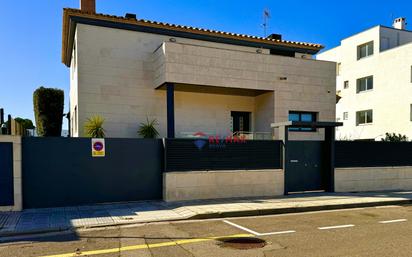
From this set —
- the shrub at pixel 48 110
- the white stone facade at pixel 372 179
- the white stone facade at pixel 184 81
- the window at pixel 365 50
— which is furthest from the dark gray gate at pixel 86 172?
the window at pixel 365 50

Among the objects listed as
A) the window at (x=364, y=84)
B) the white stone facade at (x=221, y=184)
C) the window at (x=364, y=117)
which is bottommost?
the white stone facade at (x=221, y=184)

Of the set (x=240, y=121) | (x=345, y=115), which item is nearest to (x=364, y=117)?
(x=345, y=115)

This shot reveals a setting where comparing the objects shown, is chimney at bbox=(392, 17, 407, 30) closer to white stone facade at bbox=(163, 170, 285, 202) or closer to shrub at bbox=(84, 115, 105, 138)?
white stone facade at bbox=(163, 170, 285, 202)

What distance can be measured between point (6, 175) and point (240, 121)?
37.2 ft

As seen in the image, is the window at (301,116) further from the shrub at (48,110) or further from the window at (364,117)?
the window at (364,117)

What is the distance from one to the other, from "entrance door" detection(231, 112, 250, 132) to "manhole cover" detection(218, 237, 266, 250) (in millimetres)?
10944

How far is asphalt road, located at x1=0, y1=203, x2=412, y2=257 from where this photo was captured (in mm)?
5586

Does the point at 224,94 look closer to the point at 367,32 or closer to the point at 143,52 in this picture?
the point at 143,52

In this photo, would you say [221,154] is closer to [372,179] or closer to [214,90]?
[214,90]

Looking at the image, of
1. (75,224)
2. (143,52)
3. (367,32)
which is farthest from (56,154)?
(367,32)

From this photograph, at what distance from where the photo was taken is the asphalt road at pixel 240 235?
5.59 meters

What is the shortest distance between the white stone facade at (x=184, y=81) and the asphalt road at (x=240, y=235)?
750cm

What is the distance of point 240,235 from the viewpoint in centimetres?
674

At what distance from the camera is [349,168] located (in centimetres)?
1302
